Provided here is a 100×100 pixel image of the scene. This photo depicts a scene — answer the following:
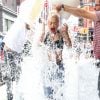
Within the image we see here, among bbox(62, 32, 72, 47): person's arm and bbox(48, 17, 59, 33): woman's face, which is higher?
bbox(48, 17, 59, 33): woman's face

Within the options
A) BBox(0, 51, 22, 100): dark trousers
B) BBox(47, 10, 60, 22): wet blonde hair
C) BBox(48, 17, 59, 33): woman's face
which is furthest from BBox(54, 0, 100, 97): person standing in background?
BBox(0, 51, 22, 100): dark trousers

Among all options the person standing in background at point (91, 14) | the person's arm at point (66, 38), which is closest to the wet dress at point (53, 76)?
the person's arm at point (66, 38)

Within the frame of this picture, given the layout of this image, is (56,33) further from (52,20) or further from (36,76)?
(36,76)

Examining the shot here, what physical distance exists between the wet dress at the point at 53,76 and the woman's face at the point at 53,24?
104 millimetres

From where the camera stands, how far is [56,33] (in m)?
3.25

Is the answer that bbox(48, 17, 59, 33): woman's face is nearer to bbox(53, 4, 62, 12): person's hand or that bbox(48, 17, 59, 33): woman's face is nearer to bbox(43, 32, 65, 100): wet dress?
bbox(43, 32, 65, 100): wet dress

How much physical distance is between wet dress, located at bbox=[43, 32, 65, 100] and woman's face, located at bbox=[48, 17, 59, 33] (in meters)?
0.10

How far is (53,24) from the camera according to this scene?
3.18 m

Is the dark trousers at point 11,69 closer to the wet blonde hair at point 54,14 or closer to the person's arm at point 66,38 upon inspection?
the person's arm at point 66,38

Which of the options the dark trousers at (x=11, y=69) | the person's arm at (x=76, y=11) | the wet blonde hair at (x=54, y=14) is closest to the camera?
the person's arm at (x=76, y=11)

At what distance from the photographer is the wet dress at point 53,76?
338 centimetres

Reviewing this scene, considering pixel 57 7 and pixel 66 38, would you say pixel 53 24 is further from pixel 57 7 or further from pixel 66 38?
pixel 57 7

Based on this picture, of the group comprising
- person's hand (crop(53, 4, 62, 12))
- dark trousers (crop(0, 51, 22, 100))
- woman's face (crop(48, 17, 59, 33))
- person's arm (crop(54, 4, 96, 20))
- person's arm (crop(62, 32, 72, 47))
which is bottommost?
dark trousers (crop(0, 51, 22, 100))

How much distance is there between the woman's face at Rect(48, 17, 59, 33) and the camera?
3115mm
